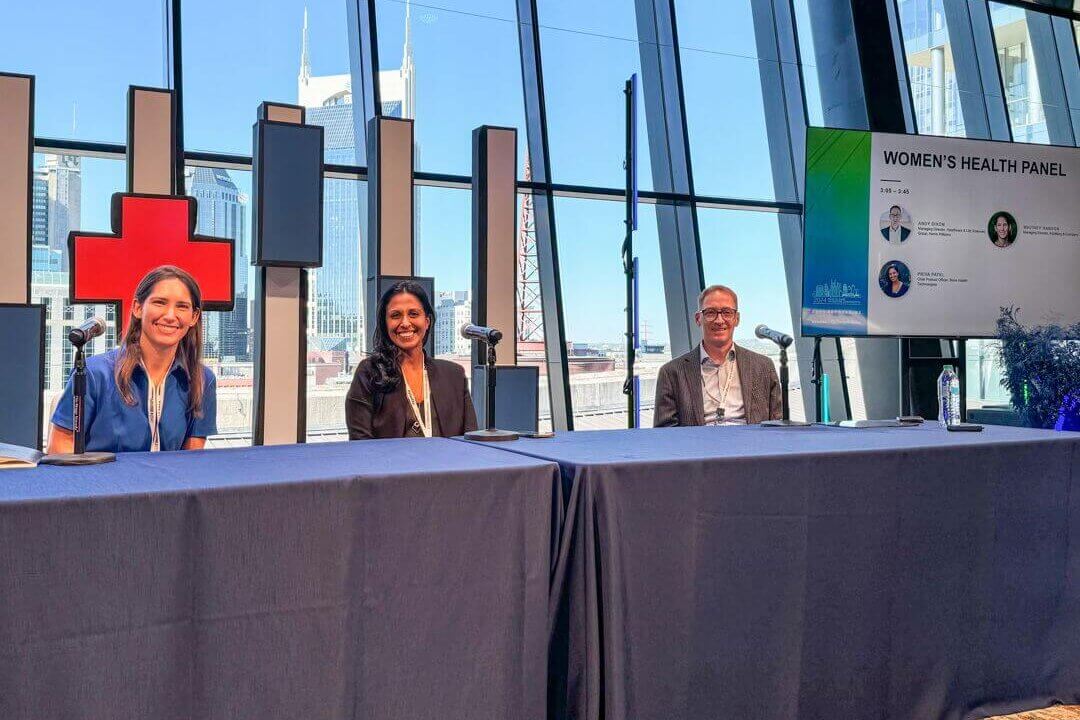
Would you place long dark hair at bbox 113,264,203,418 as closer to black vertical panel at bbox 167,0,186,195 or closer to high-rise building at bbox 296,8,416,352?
black vertical panel at bbox 167,0,186,195

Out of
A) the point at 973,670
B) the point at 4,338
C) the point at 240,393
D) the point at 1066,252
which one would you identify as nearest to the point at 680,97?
the point at 1066,252

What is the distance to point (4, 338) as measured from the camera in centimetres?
369

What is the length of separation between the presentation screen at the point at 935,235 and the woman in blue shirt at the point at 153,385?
9.90 feet

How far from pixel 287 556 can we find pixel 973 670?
1619 millimetres

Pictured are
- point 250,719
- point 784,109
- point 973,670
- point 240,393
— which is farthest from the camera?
point 784,109

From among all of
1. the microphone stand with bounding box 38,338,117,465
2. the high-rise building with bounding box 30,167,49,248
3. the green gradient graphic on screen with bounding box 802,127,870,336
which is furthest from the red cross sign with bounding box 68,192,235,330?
the green gradient graphic on screen with bounding box 802,127,870,336

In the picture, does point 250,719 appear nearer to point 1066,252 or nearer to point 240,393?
point 240,393

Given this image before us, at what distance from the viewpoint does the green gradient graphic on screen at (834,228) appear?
4.43 meters

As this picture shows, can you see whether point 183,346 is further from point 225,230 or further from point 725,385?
point 225,230

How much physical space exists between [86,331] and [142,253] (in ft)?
7.52

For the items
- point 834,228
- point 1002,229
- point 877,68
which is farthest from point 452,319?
point 877,68

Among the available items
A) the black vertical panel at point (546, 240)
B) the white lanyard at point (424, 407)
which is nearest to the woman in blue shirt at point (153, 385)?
the white lanyard at point (424, 407)

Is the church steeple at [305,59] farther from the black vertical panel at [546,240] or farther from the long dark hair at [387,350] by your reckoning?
the long dark hair at [387,350]

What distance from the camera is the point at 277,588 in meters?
1.46
